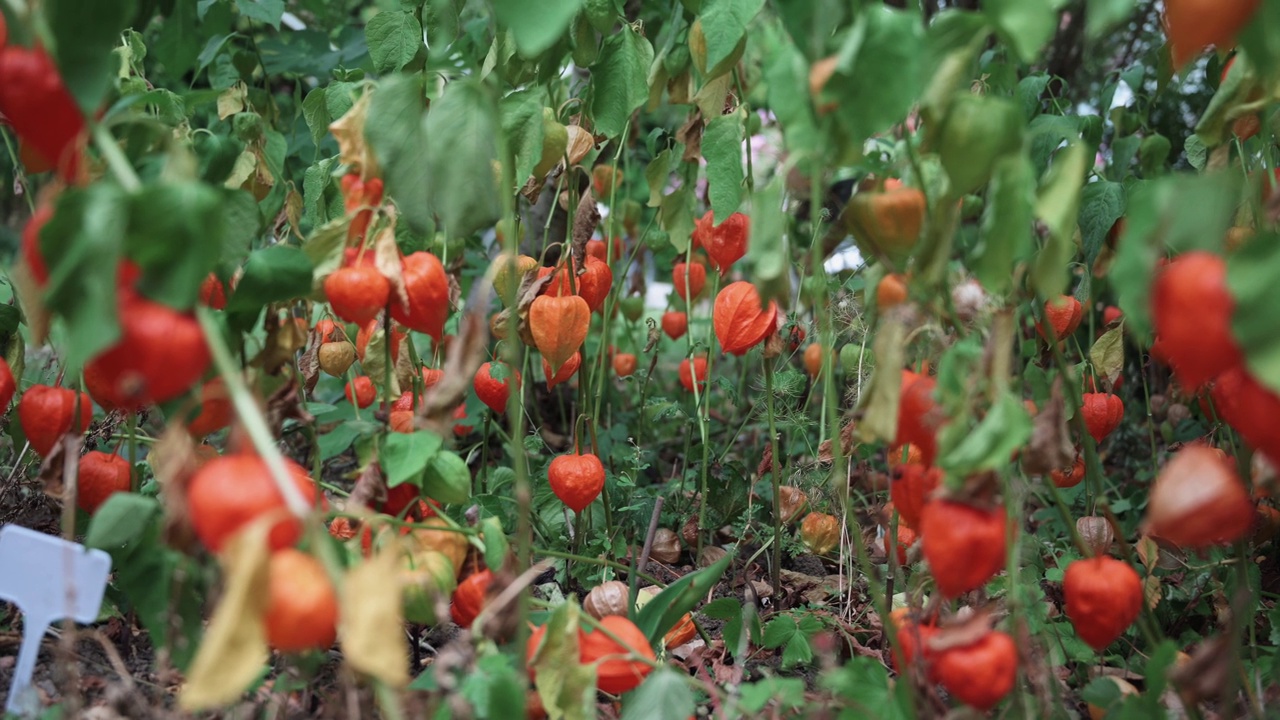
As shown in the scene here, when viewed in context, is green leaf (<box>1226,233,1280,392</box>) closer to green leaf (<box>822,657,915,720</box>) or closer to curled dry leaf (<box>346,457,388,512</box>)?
green leaf (<box>822,657,915,720</box>)

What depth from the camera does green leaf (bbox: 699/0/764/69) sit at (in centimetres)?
108

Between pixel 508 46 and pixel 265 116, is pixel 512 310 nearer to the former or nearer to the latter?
pixel 508 46

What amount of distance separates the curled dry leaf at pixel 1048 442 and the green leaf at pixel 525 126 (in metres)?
0.62

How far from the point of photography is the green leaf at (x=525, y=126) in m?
1.11

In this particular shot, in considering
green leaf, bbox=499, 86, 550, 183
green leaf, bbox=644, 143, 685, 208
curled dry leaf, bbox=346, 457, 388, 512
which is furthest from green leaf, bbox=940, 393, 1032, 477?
green leaf, bbox=644, 143, 685, 208

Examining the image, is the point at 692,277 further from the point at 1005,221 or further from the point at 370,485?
the point at 1005,221

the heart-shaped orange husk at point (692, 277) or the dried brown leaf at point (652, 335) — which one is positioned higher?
the heart-shaped orange husk at point (692, 277)

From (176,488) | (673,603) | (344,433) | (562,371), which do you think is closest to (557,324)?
(562,371)

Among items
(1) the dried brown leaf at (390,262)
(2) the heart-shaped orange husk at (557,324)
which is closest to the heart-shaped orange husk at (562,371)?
(2) the heart-shaped orange husk at (557,324)

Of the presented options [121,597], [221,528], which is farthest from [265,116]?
[221,528]

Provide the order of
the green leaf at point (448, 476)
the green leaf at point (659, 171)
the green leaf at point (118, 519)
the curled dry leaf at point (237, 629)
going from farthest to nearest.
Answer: the green leaf at point (659, 171)
the green leaf at point (448, 476)
the green leaf at point (118, 519)
the curled dry leaf at point (237, 629)

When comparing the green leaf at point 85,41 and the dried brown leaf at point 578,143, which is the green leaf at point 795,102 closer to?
the green leaf at point 85,41

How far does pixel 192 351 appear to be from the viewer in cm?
63

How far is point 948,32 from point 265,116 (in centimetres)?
142
